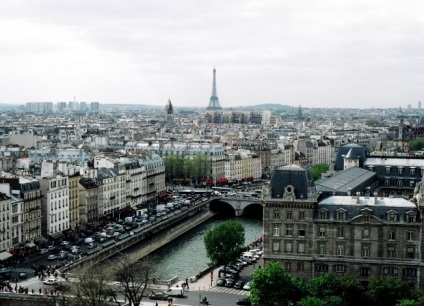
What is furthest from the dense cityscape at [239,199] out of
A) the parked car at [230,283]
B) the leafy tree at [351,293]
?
the leafy tree at [351,293]

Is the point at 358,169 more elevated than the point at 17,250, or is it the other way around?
the point at 358,169

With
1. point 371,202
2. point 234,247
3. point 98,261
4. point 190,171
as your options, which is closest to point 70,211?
point 98,261

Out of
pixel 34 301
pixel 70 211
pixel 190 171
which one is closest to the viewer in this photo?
pixel 34 301

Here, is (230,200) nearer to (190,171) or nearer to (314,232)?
(190,171)

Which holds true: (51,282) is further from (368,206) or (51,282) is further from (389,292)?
(389,292)

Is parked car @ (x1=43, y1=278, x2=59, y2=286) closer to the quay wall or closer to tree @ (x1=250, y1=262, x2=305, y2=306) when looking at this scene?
the quay wall

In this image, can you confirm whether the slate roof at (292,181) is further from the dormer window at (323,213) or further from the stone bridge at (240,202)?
the stone bridge at (240,202)

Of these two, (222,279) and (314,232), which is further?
(222,279)
